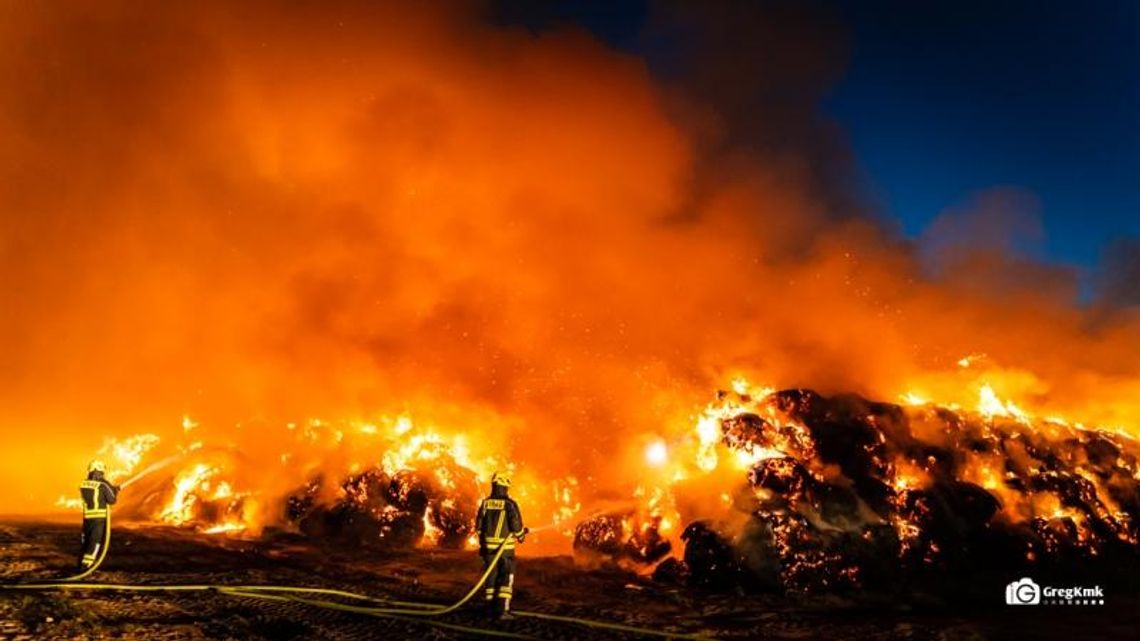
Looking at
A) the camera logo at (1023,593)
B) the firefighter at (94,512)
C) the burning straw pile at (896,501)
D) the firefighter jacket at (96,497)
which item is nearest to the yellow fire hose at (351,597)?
the firefighter at (94,512)

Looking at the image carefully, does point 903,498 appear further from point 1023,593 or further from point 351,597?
point 351,597

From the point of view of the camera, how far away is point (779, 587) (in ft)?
42.7

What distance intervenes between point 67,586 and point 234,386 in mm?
17099

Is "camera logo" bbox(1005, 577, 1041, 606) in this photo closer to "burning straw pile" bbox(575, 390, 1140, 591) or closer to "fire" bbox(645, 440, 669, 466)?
"burning straw pile" bbox(575, 390, 1140, 591)

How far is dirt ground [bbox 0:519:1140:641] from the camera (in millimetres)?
8133

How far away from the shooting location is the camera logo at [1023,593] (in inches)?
496

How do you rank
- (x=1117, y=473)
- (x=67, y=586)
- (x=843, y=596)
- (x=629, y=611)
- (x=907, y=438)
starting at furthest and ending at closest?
1. (x=1117, y=473)
2. (x=907, y=438)
3. (x=843, y=596)
4. (x=629, y=611)
5. (x=67, y=586)

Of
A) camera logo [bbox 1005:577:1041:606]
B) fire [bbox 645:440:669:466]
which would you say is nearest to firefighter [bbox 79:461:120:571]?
fire [bbox 645:440:669:466]

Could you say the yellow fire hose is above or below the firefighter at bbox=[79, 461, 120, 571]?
below

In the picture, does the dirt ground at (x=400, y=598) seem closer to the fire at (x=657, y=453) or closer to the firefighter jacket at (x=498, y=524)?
the firefighter jacket at (x=498, y=524)

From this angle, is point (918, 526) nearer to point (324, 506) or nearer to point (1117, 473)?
point (1117, 473)

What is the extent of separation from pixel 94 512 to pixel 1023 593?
1712 cm

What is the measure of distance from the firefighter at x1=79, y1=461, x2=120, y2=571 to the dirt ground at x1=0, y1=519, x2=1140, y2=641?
36 centimetres

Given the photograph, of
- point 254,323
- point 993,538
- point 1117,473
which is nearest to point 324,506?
point 254,323
